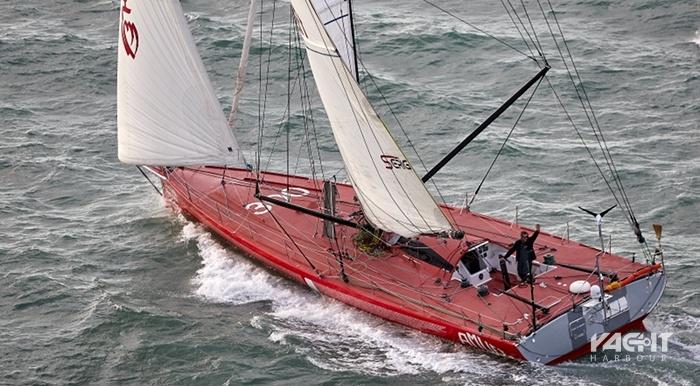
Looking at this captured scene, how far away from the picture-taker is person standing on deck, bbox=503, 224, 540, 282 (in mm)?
27453

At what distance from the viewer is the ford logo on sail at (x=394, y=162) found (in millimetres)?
26969

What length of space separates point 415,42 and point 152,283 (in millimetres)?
15811

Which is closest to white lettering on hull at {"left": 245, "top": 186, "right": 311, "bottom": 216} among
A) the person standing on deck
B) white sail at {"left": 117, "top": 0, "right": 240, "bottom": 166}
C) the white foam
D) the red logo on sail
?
the white foam

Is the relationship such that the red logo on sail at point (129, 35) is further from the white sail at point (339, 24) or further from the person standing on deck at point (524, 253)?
the person standing on deck at point (524, 253)

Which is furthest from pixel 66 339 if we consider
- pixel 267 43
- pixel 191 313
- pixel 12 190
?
pixel 267 43

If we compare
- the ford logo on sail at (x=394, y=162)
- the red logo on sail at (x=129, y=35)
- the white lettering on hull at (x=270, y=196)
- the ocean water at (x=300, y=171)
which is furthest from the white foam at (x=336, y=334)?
the red logo on sail at (x=129, y=35)

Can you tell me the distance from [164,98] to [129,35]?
1.70 meters

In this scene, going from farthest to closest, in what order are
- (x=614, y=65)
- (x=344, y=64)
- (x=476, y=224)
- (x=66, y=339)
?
1. (x=614, y=65)
2. (x=476, y=224)
3. (x=66, y=339)
4. (x=344, y=64)

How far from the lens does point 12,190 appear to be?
3550 centimetres

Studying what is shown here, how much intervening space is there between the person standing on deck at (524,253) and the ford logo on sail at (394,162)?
9.58 ft

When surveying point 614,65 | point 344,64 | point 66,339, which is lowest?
point 66,339

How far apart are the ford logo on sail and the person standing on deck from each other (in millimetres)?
2921

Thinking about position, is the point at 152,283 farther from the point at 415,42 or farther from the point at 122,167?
the point at 415,42

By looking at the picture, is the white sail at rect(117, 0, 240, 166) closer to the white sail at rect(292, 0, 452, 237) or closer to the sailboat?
the sailboat
